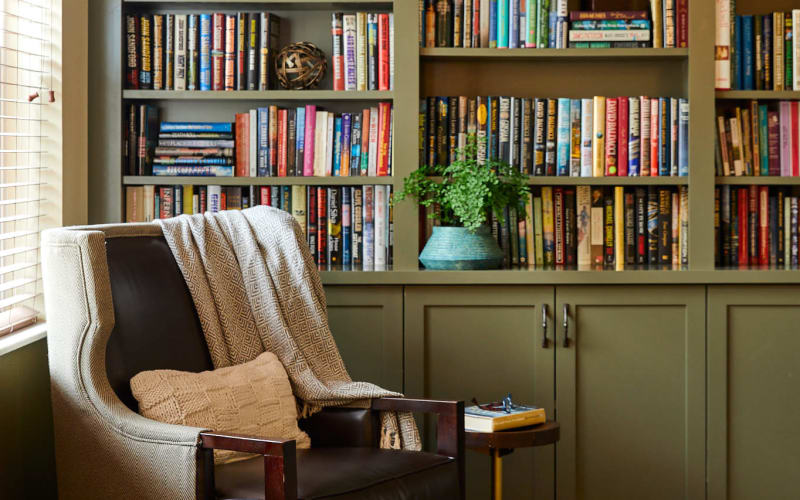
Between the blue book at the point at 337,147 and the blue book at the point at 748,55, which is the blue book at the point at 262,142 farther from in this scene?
the blue book at the point at 748,55

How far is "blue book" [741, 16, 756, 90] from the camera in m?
3.03

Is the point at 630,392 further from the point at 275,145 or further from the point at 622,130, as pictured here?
the point at 275,145

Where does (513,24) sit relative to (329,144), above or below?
above

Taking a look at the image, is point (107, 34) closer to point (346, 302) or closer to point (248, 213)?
point (248, 213)

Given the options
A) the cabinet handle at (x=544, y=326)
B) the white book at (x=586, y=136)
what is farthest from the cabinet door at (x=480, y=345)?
the white book at (x=586, y=136)

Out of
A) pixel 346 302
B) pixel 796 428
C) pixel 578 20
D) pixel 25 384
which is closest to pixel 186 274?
pixel 25 384

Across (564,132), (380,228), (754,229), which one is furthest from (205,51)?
(754,229)

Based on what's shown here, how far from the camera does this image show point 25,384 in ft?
Result: 7.60

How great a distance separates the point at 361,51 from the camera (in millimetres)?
3002

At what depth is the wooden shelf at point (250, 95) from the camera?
2951mm

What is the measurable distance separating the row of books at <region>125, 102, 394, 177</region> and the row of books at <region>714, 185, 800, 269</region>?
1.18 meters

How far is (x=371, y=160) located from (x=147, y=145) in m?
0.77

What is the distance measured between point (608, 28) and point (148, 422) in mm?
2003

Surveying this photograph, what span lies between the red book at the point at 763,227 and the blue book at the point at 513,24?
3.29 feet
